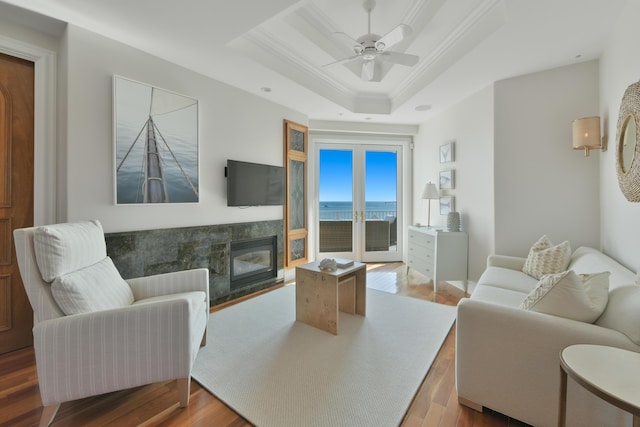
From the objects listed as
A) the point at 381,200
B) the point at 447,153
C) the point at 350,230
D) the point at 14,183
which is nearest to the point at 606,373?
the point at 447,153

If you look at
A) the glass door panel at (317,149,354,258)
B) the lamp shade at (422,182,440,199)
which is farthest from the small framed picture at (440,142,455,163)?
the glass door panel at (317,149,354,258)

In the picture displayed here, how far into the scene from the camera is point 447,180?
4.15 meters

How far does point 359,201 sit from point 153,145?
3.57 meters

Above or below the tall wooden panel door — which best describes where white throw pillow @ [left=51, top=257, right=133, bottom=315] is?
below

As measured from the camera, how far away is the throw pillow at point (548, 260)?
8.19ft

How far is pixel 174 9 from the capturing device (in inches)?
80.7

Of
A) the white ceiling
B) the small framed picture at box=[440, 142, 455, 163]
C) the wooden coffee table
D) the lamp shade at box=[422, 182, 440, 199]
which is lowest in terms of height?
the wooden coffee table

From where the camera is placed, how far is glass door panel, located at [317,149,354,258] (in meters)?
5.21

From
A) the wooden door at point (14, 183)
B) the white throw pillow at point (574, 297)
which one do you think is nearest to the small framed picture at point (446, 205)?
the white throw pillow at point (574, 297)

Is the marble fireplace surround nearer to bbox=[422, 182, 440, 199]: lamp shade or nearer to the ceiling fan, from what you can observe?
the ceiling fan

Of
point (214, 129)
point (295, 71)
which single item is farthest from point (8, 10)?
point (295, 71)

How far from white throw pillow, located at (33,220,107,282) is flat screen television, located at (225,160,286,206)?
5.14ft

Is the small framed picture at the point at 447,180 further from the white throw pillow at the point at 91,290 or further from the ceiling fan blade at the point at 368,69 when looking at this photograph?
the white throw pillow at the point at 91,290

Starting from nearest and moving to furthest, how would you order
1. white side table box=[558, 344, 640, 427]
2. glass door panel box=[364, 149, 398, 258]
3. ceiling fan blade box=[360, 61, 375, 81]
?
white side table box=[558, 344, 640, 427]
ceiling fan blade box=[360, 61, 375, 81]
glass door panel box=[364, 149, 398, 258]
